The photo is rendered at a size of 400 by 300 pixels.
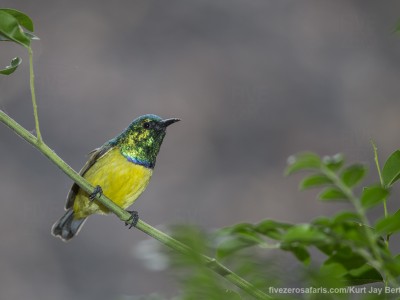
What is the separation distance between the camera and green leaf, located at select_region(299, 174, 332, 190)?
1.18 ft

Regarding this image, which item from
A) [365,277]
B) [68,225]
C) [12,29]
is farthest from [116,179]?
[365,277]

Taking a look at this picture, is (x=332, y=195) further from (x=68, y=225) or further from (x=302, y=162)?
(x=68, y=225)

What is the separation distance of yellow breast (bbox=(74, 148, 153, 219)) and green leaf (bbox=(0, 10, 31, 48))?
1.04 m

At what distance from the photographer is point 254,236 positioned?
1.22ft

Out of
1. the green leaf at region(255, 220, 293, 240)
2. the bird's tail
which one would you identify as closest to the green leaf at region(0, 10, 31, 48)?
the green leaf at region(255, 220, 293, 240)

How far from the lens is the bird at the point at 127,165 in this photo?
5.33 feet

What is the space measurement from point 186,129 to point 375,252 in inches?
186

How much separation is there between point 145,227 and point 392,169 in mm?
213

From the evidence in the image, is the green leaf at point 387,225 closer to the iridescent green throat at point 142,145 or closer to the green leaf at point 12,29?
the green leaf at point 12,29

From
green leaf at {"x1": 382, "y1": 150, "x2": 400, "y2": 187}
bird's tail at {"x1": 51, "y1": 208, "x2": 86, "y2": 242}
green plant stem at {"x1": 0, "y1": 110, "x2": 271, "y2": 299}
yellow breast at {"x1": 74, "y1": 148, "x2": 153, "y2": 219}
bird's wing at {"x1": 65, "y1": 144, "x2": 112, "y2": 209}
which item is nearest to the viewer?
green plant stem at {"x1": 0, "y1": 110, "x2": 271, "y2": 299}

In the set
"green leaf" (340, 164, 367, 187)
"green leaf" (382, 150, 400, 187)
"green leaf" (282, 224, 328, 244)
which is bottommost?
"green leaf" (282, 224, 328, 244)

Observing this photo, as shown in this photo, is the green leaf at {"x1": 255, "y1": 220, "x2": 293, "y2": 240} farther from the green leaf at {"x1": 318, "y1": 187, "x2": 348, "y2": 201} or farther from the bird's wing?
the bird's wing

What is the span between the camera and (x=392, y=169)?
496 mm

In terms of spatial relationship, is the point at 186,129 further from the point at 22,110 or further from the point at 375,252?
the point at 375,252
